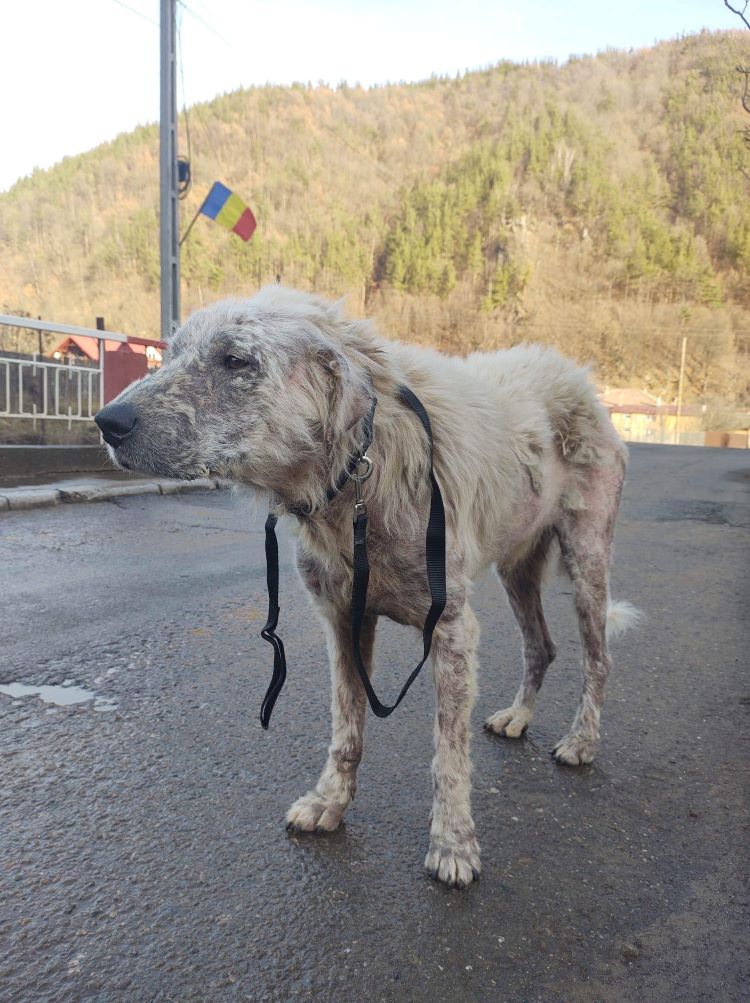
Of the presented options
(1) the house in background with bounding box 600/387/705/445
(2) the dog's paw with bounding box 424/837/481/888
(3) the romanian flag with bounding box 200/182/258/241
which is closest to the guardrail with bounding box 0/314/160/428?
(3) the romanian flag with bounding box 200/182/258/241

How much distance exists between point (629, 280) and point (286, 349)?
335 feet

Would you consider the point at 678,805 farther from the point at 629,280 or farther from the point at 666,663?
the point at 629,280

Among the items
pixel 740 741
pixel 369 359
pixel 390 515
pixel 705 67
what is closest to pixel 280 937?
pixel 390 515

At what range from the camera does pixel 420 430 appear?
100 inches

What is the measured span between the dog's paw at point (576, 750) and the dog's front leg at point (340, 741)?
970 mm

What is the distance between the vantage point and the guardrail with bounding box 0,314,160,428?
10.6 m

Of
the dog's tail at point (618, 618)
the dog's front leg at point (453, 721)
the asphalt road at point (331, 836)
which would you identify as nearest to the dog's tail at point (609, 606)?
the dog's tail at point (618, 618)

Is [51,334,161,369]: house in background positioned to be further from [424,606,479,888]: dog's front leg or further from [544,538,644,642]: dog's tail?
[424,606,479,888]: dog's front leg

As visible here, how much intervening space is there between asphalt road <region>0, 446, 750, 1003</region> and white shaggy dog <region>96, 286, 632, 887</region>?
0.24m

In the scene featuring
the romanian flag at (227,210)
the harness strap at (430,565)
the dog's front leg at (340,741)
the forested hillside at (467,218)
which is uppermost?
the forested hillside at (467,218)

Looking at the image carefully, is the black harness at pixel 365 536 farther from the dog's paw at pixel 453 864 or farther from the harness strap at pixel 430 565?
the dog's paw at pixel 453 864

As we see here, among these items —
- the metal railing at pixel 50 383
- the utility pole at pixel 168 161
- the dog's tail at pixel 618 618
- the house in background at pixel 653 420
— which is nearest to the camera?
the dog's tail at pixel 618 618

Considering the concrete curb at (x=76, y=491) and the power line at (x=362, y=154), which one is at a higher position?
the power line at (x=362, y=154)

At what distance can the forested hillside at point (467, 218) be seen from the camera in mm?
88250
